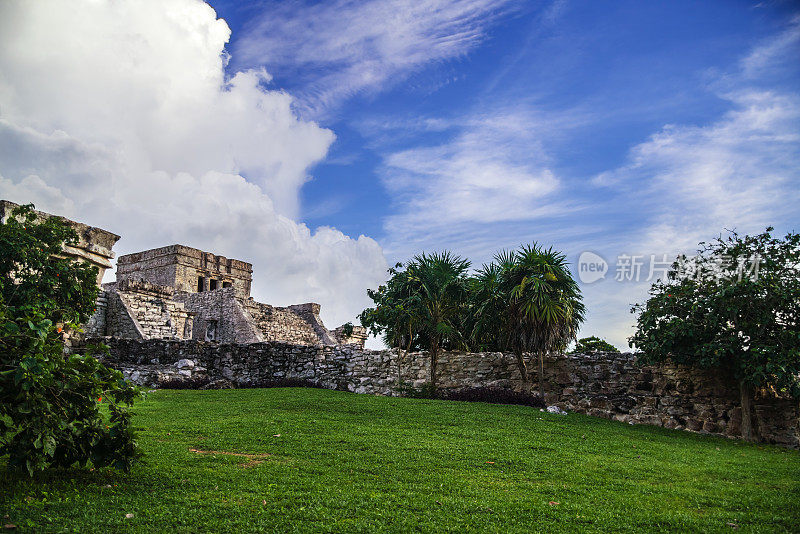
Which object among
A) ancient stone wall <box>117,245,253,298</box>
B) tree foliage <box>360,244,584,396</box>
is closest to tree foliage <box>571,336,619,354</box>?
tree foliage <box>360,244,584,396</box>

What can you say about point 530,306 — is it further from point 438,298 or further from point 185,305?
point 185,305

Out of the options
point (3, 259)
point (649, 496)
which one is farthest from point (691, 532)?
point (3, 259)

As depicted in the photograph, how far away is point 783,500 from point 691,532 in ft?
7.59

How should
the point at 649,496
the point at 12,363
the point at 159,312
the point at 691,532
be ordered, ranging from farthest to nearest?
the point at 159,312 < the point at 649,496 < the point at 691,532 < the point at 12,363

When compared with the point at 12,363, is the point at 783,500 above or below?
below

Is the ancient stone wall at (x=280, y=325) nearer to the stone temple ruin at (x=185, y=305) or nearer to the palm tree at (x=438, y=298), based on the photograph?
the stone temple ruin at (x=185, y=305)

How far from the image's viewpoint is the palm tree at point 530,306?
46.9ft

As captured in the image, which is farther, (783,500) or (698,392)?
(698,392)

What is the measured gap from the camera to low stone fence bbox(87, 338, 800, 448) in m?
13.1

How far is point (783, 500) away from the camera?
6.47 m

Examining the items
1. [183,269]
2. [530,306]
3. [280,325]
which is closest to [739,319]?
[530,306]

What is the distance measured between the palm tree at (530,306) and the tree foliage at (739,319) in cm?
202

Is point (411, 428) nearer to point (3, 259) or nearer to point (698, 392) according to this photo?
point (698, 392)

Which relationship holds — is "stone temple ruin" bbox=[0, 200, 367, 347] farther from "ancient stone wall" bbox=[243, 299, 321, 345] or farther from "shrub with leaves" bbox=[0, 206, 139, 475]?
"shrub with leaves" bbox=[0, 206, 139, 475]
